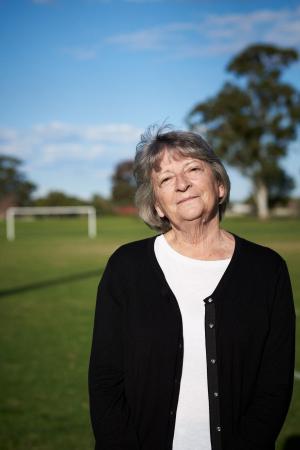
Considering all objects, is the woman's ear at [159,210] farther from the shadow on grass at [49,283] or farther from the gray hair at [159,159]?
the shadow on grass at [49,283]

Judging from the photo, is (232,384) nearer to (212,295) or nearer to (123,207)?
(212,295)

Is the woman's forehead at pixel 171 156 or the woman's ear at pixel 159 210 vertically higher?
the woman's forehead at pixel 171 156

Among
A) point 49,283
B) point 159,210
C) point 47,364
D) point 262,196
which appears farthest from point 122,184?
point 159,210

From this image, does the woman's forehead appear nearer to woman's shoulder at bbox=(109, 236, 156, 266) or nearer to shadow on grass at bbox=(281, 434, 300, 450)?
woman's shoulder at bbox=(109, 236, 156, 266)

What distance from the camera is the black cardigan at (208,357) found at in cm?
199

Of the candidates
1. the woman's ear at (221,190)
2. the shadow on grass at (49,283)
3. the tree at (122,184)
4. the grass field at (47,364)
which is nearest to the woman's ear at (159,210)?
the woman's ear at (221,190)

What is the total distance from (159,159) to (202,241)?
15.9 inches

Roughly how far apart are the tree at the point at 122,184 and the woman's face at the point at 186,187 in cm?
9463

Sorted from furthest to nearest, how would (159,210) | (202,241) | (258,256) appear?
(159,210), (202,241), (258,256)

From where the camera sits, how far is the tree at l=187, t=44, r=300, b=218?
51.9m

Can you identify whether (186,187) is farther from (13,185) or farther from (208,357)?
(13,185)

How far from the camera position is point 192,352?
2023mm

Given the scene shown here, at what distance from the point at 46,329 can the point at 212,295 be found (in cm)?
610

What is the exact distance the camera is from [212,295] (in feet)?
6.60
